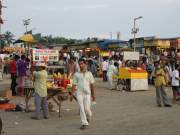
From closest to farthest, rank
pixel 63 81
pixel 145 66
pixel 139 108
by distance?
pixel 63 81
pixel 139 108
pixel 145 66

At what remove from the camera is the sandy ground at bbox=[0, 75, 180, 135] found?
1155cm

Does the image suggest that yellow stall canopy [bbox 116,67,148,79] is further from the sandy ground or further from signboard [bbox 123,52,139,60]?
the sandy ground

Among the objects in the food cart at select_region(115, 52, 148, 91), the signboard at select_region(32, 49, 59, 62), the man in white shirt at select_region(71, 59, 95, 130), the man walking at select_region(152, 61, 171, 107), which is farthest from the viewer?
the food cart at select_region(115, 52, 148, 91)

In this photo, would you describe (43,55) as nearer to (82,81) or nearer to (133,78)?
(82,81)

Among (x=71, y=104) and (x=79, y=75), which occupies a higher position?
(x=79, y=75)

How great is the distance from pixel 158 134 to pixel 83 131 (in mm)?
1864

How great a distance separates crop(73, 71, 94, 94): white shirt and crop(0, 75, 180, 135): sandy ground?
0.99m

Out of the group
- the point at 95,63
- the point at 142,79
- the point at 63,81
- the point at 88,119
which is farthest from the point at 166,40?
the point at 88,119

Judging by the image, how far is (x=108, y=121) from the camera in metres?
13.3

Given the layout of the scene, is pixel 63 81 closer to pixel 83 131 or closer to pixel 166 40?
pixel 83 131

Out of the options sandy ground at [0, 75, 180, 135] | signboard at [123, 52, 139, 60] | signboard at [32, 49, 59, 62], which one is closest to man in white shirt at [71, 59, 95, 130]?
sandy ground at [0, 75, 180, 135]

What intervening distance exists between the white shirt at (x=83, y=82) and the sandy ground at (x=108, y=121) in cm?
99

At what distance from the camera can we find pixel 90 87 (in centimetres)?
1230

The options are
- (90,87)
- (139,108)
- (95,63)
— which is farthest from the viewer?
(95,63)
